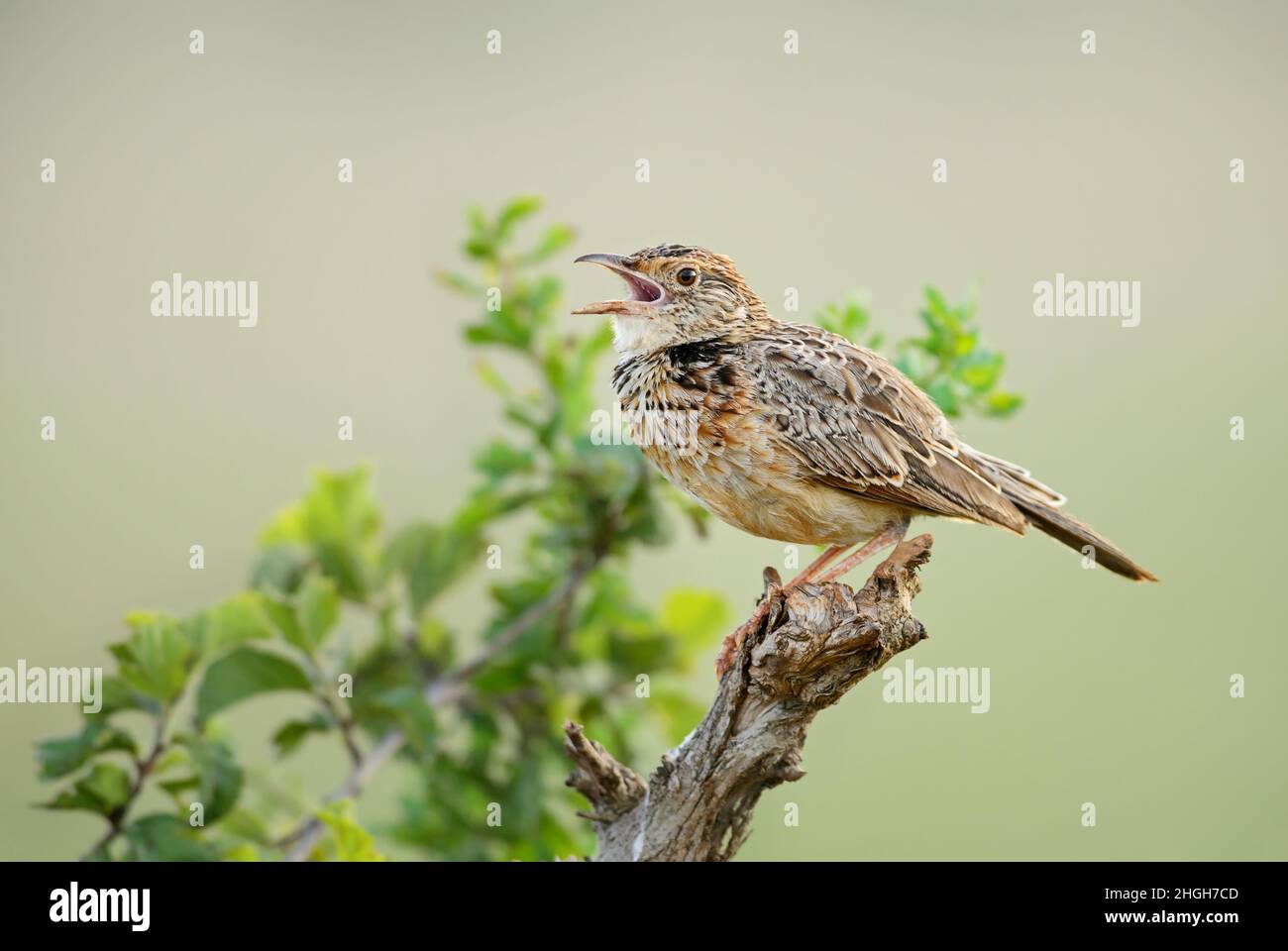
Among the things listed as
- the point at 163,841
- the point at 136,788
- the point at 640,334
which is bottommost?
the point at 163,841

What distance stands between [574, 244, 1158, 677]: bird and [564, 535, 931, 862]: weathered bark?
31cm

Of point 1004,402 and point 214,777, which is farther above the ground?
point 1004,402

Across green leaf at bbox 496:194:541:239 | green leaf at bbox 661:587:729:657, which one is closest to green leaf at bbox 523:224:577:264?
green leaf at bbox 496:194:541:239

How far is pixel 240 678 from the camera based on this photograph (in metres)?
3.71

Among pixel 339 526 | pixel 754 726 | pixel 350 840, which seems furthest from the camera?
pixel 339 526

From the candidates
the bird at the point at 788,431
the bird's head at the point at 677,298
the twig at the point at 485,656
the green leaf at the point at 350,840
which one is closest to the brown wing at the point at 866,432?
the bird at the point at 788,431

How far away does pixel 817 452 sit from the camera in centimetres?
339

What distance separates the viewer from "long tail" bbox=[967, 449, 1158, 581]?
11.7 feet

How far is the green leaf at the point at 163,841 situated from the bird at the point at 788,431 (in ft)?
4.96

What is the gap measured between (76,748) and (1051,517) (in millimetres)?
2818

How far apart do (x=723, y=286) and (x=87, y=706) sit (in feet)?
7.28

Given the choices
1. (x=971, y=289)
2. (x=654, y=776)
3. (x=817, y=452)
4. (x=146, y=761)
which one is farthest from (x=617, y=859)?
(x=971, y=289)

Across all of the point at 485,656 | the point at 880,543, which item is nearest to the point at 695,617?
the point at 485,656

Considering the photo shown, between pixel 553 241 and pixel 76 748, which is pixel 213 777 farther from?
pixel 553 241
